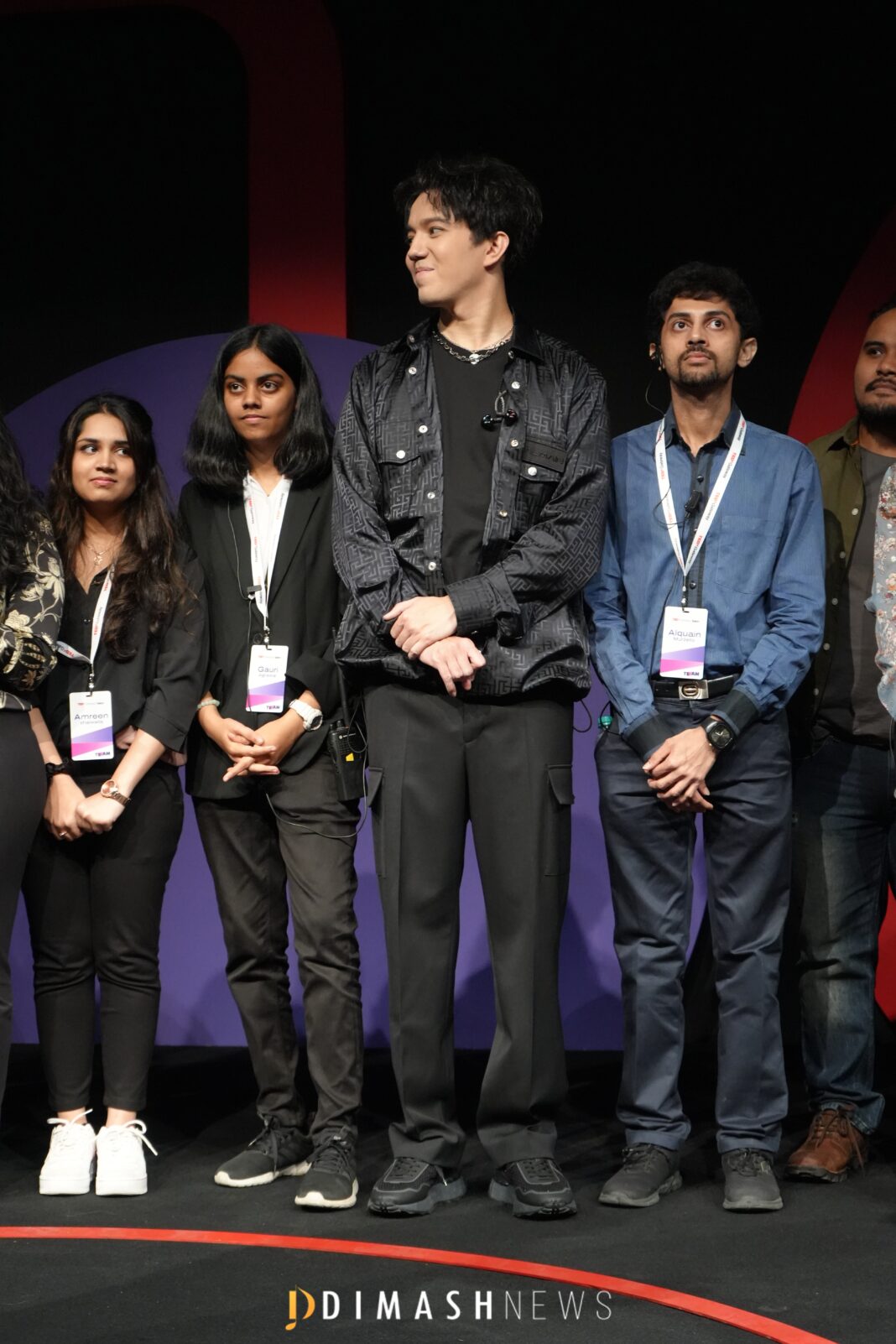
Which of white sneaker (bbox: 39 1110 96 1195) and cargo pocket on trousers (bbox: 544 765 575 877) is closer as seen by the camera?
cargo pocket on trousers (bbox: 544 765 575 877)

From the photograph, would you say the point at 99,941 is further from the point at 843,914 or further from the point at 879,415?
the point at 879,415

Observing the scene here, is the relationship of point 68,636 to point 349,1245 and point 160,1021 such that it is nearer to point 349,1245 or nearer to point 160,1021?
point 349,1245

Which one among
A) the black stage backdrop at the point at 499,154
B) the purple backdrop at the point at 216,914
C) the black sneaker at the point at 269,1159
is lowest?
the black sneaker at the point at 269,1159

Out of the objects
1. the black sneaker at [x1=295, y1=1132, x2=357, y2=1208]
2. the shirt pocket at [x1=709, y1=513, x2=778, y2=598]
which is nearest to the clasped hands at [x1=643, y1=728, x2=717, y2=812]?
the shirt pocket at [x1=709, y1=513, x2=778, y2=598]

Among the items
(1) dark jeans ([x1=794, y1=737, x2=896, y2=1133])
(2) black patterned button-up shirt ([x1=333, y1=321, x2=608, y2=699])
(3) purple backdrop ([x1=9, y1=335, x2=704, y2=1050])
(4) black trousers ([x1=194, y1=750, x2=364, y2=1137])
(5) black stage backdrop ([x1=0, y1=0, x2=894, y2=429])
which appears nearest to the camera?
(2) black patterned button-up shirt ([x1=333, y1=321, x2=608, y2=699])

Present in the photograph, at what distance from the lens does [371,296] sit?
4.58m

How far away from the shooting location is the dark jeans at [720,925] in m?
3.13

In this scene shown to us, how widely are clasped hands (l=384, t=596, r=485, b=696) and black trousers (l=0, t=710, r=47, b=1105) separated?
76 centimetres

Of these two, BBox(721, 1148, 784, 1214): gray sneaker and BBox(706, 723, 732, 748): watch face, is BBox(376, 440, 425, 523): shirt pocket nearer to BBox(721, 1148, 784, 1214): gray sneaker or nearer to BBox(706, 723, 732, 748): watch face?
BBox(706, 723, 732, 748): watch face

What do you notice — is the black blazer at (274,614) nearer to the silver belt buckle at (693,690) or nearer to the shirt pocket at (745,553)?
the silver belt buckle at (693,690)

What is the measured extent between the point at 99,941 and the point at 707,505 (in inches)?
62.2

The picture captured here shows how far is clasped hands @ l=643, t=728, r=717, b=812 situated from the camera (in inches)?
120

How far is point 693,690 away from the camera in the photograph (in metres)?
3.18

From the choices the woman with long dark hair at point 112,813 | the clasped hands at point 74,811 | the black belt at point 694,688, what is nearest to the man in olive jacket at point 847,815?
the black belt at point 694,688
